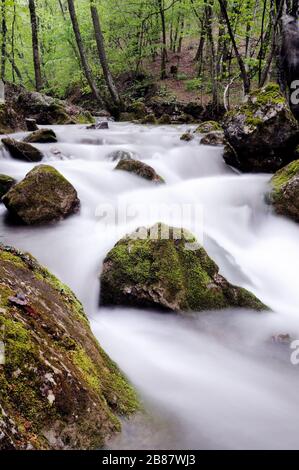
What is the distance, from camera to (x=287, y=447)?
250cm

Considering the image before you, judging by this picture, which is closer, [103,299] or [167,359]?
[167,359]

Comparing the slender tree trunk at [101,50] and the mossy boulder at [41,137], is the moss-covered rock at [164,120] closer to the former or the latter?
the slender tree trunk at [101,50]

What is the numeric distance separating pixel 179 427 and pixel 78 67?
975 inches

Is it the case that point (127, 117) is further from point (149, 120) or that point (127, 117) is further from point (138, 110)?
point (149, 120)

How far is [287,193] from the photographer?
618cm

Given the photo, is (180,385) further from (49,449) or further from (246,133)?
(246,133)

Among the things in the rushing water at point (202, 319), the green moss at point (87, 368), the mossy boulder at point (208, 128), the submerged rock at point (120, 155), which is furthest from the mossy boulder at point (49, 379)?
the mossy boulder at point (208, 128)

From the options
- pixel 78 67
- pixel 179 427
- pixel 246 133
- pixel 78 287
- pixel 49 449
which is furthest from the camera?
pixel 78 67

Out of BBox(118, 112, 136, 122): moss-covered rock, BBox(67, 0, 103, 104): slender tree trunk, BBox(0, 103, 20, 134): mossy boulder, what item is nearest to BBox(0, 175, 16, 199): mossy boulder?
BBox(0, 103, 20, 134): mossy boulder

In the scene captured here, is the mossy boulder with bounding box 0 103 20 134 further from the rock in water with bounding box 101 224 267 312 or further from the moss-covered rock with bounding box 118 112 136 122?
the rock in water with bounding box 101 224 267 312

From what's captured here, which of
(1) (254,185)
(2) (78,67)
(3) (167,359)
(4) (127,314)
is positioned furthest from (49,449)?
(2) (78,67)

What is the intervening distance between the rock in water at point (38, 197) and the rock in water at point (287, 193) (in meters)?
3.57

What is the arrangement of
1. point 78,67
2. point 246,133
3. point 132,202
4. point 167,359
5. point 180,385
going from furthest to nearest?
point 78,67 → point 246,133 → point 132,202 → point 167,359 → point 180,385

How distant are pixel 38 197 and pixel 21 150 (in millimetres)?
3378
